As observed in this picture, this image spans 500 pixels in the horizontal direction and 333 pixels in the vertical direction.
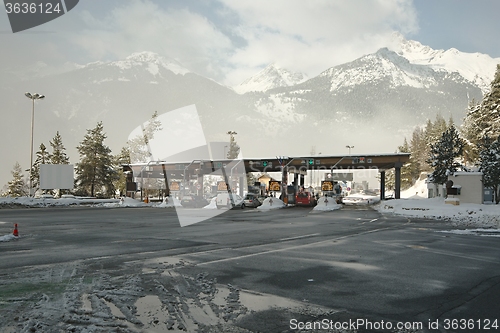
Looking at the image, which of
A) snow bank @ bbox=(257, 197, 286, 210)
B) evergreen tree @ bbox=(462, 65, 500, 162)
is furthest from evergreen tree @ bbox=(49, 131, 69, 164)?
evergreen tree @ bbox=(462, 65, 500, 162)

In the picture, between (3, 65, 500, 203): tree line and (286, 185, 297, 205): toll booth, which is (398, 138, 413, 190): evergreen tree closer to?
(3, 65, 500, 203): tree line

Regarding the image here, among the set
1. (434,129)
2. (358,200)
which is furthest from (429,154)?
(434,129)

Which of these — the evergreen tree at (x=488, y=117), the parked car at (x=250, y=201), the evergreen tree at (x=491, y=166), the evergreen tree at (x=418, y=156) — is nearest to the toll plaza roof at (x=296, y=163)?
the parked car at (x=250, y=201)

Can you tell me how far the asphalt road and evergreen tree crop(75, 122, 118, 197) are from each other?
210 feet

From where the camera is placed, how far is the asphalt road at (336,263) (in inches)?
234

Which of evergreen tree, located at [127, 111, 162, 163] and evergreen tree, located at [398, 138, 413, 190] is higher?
evergreen tree, located at [127, 111, 162, 163]

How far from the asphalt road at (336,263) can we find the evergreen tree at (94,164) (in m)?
64.0

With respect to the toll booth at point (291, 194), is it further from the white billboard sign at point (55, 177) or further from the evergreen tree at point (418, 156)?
the evergreen tree at point (418, 156)

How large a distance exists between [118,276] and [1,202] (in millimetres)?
39617

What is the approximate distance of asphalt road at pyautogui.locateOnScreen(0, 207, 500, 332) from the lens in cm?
593

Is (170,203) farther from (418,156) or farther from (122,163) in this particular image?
(418,156)

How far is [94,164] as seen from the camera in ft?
252

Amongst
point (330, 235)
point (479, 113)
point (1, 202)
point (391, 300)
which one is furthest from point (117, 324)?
point (479, 113)

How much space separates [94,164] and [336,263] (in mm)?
73490
